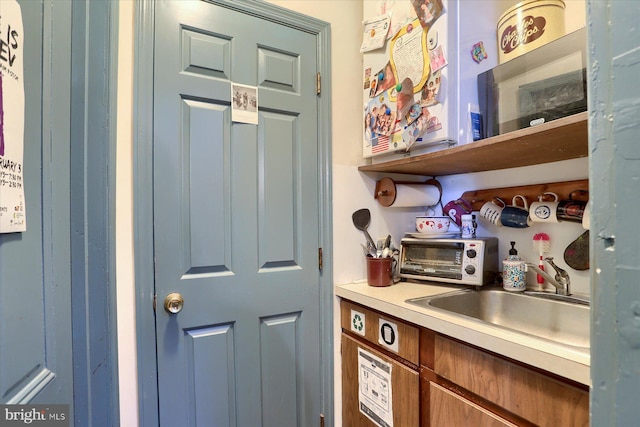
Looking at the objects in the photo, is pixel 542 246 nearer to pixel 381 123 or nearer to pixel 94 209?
pixel 381 123

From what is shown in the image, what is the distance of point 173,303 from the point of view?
1122 mm

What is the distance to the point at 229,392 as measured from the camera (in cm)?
123

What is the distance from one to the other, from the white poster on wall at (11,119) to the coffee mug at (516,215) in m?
1.56

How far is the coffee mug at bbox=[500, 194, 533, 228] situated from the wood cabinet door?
2.52ft

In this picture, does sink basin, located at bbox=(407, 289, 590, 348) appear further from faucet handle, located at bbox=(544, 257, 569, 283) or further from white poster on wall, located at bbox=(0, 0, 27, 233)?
white poster on wall, located at bbox=(0, 0, 27, 233)

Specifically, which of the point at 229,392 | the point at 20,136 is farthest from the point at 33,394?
the point at 229,392

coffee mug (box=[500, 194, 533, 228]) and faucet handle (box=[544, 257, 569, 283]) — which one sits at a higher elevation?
coffee mug (box=[500, 194, 533, 228])

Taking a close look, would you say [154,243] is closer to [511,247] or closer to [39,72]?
[39,72]

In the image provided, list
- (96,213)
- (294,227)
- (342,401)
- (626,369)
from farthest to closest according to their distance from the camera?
(342,401) < (294,227) < (96,213) < (626,369)

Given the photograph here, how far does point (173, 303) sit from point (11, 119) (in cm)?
80

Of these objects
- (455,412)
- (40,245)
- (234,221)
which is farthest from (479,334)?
(40,245)

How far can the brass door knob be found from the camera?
112cm

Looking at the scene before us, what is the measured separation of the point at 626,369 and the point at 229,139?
4.09 ft

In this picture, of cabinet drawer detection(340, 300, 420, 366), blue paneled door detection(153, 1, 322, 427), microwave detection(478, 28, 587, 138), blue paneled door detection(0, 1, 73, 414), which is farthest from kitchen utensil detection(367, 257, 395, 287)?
blue paneled door detection(0, 1, 73, 414)
